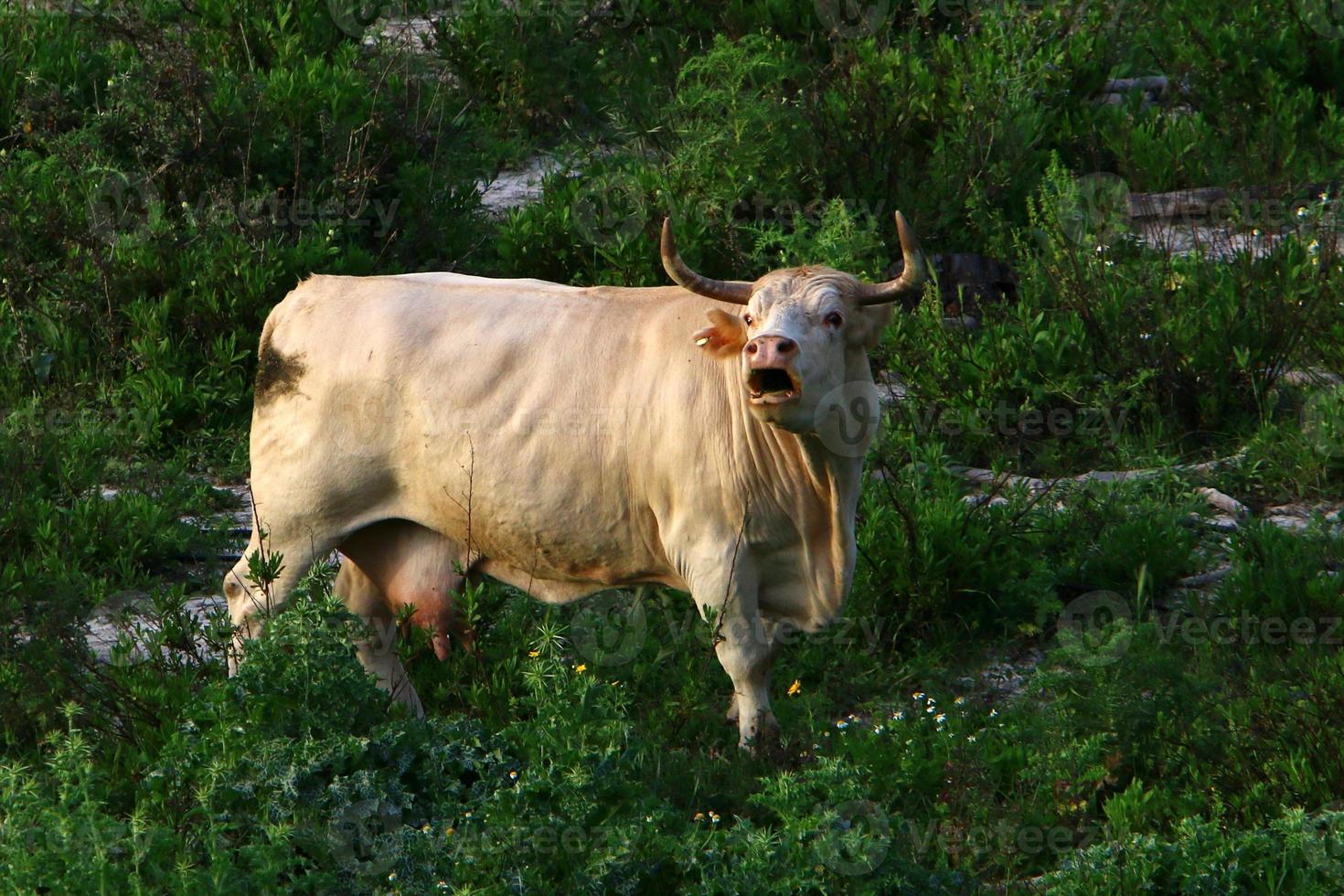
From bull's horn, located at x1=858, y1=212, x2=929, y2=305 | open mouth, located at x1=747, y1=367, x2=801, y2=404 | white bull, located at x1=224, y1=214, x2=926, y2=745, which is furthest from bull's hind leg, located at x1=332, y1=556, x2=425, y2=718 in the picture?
bull's horn, located at x1=858, y1=212, x2=929, y2=305

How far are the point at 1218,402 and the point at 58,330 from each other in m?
5.84

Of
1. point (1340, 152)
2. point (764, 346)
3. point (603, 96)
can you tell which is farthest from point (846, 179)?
point (764, 346)

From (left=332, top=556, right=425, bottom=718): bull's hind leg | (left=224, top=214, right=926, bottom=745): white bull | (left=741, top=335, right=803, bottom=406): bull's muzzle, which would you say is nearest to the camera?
(left=741, top=335, right=803, bottom=406): bull's muzzle

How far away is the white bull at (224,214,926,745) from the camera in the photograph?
5.60m

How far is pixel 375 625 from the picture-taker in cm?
628

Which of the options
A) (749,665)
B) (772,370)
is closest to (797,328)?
(772,370)

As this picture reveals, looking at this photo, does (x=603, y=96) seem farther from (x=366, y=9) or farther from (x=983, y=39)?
(x=983, y=39)

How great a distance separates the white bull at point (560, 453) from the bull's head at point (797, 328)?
1 cm

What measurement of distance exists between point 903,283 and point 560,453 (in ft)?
4.27

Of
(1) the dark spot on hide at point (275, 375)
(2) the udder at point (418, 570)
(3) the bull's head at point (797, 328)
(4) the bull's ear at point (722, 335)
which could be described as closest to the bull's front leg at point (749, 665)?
(3) the bull's head at point (797, 328)

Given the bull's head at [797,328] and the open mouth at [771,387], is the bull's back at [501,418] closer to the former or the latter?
the bull's head at [797,328]

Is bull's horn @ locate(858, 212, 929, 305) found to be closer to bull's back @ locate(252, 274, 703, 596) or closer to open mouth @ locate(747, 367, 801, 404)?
open mouth @ locate(747, 367, 801, 404)

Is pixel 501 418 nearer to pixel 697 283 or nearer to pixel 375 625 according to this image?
pixel 697 283

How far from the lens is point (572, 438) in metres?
5.80
